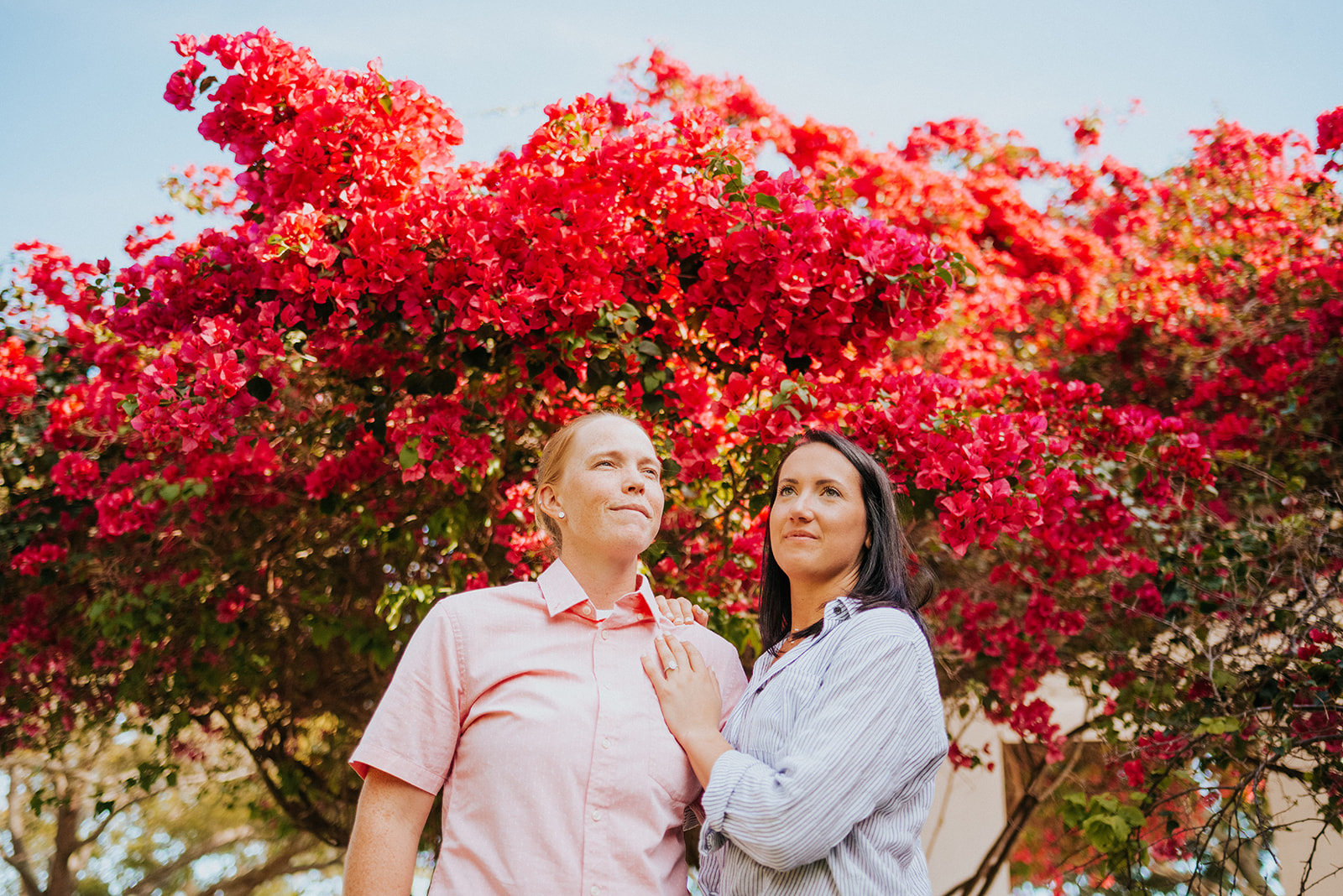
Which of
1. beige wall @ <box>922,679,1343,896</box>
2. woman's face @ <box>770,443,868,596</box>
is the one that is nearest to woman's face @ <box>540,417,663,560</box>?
woman's face @ <box>770,443,868,596</box>

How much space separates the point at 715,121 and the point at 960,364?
2474mm

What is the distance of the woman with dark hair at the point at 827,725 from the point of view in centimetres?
154

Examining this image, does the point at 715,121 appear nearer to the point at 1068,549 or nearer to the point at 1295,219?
the point at 1068,549

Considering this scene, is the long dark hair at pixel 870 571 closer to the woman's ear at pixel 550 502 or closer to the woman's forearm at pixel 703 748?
the woman's forearm at pixel 703 748

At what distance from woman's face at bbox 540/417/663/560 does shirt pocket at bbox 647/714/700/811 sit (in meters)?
0.38

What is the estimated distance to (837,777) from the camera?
1531mm

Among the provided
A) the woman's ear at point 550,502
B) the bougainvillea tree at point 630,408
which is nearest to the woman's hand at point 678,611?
the woman's ear at point 550,502

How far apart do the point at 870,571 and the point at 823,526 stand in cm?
14

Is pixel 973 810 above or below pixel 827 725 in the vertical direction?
below

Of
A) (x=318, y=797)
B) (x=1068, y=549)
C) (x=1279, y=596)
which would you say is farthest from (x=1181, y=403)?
(x=318, y=797)

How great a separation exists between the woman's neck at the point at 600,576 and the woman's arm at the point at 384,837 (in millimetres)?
513

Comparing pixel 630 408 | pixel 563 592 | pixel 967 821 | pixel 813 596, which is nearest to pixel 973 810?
pixel 967 821

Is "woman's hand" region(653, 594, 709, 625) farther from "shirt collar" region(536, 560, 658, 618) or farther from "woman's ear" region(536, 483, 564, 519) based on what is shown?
"woman's ear" region(536, 483, 564, 519)

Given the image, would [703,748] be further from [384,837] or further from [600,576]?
[384,837]
